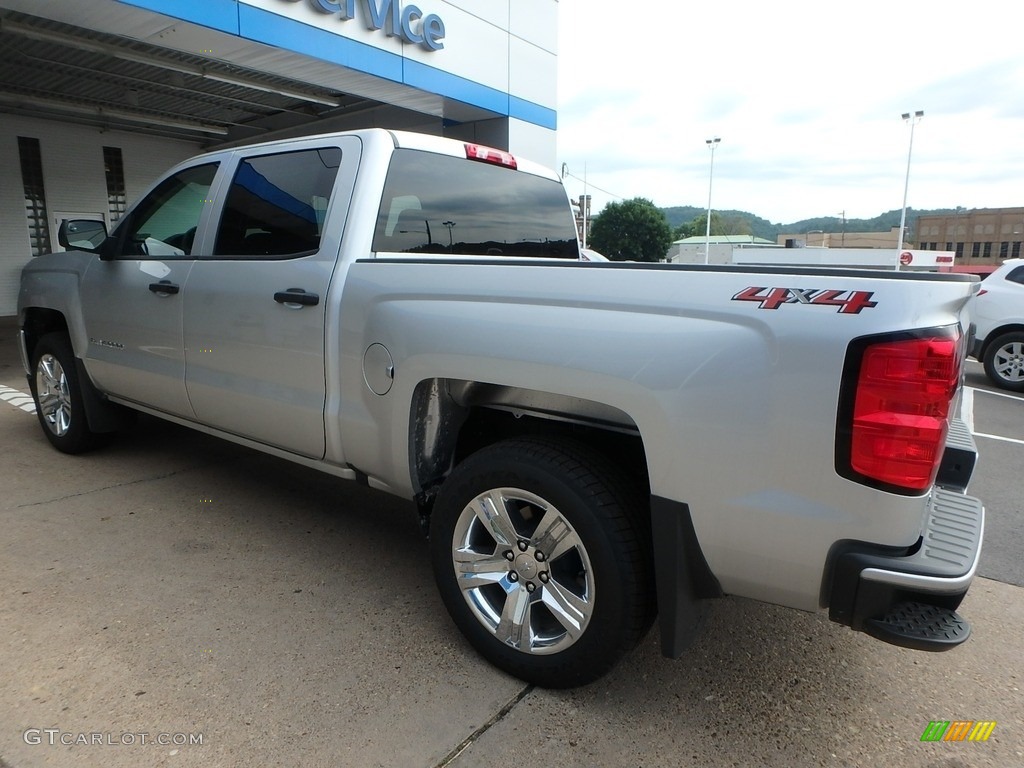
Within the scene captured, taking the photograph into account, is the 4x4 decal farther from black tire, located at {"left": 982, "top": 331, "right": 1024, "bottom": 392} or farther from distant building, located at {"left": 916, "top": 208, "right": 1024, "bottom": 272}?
distant building, located at {"left": 916, "top": 208, "right": 1024, "bottom": 272}

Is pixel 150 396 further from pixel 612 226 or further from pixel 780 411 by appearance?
pixel 612 226

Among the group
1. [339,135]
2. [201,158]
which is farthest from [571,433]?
[201,158]

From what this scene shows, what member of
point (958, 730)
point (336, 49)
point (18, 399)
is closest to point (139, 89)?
point (336, 49)

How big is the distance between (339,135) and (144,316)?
171 cm

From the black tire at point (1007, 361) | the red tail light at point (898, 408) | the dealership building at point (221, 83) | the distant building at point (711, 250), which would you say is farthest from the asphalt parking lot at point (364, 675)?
the distant building at point (711, 250)

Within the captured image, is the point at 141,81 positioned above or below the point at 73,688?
above

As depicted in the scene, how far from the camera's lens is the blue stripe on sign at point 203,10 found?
807 centimetres

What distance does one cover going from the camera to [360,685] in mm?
2441

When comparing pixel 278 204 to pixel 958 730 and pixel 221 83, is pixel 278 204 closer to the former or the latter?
pixel 958 730

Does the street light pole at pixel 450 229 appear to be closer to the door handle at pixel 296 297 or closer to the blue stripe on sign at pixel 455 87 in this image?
the door handle at pixel 296 297

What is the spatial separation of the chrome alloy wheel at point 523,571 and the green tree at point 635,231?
70.4 metres

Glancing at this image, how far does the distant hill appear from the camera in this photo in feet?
388

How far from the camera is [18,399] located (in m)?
6.87

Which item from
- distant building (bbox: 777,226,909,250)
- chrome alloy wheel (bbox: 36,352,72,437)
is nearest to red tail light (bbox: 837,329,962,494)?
chrome alloy wheel (bbox: 36,352,72,437)
